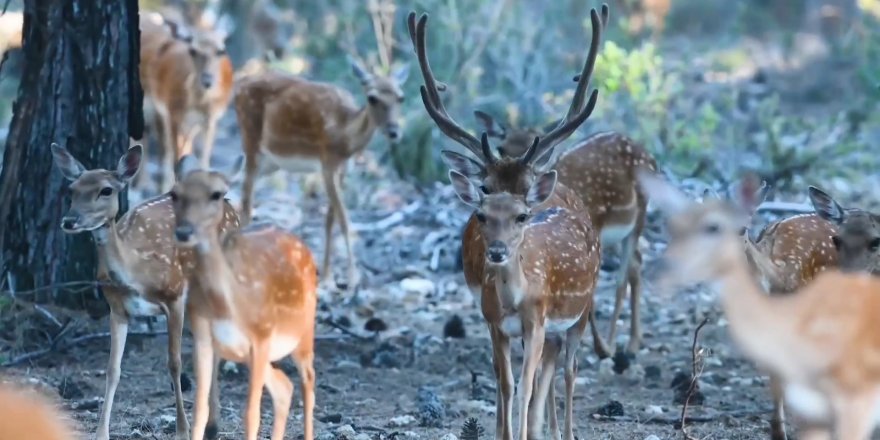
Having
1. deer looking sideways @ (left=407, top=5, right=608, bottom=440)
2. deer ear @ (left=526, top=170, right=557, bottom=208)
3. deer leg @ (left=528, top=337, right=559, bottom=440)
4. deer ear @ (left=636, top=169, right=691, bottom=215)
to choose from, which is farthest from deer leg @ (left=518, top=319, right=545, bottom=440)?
deer ear @ (left=636, top=169, right=691, bottom=215)

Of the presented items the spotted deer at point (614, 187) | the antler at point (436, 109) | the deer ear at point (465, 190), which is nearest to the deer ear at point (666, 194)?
the deer ear at point (465, 190)

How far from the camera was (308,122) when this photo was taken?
13.5 meters

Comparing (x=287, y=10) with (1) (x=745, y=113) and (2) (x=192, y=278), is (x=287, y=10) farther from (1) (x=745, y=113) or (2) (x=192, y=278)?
(2) (x=192, y=278)

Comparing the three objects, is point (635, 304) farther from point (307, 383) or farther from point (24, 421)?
point (24, 421)

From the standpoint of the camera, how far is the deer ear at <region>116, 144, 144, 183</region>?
8.05 metres

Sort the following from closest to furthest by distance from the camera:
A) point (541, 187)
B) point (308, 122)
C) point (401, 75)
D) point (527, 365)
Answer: point (527, 365) < point (541, 187) < point (308, 122) < point (401, 75)

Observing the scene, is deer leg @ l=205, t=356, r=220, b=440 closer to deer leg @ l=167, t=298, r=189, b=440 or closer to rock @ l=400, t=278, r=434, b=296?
deer leg @ l=167, t=298, r=189, b=440

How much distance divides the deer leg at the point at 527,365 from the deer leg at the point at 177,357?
1.60 m

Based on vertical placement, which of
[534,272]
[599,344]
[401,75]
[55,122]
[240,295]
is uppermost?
[401,75]

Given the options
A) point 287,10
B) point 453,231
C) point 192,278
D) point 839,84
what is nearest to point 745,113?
point 839,84

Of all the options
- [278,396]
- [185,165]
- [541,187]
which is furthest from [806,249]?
[185,165]

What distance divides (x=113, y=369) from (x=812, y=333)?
11.6 feet

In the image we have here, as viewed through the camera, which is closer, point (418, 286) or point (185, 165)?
point (185, 165)

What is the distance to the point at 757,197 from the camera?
295 inches
